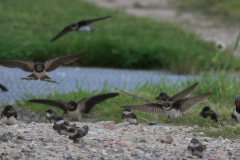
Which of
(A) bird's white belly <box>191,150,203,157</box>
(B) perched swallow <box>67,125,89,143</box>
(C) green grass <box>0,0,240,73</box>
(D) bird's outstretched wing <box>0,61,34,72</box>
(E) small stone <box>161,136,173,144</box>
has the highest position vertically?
(C) green grass <box>0,0,240,73</box>

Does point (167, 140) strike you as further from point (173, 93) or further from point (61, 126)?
point (173, 93)

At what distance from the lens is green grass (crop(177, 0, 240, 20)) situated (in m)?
18.2

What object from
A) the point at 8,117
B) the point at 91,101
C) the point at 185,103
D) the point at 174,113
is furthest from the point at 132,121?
the point at 8,117

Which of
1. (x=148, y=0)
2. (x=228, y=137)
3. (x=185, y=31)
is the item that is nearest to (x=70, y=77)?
(x=228, y=137)

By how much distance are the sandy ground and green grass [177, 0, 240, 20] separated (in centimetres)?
66

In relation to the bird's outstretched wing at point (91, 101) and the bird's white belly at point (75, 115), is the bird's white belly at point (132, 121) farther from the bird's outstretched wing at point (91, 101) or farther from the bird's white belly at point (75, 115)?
the bird's white belly at point (75, 115)

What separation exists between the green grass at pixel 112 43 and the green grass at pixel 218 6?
14.6 feet

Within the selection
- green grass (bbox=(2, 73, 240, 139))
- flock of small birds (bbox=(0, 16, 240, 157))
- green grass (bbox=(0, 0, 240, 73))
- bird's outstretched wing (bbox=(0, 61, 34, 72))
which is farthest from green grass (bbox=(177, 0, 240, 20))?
bird's outstretched wing (bbox=(0, 61, 34, 72))

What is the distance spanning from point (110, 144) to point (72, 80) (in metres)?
4.47

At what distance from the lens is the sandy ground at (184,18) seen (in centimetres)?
1490

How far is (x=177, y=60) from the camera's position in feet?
33.8

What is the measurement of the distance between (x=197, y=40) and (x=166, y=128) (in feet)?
27.5

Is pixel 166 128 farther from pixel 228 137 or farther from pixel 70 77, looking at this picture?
pixel 70 77

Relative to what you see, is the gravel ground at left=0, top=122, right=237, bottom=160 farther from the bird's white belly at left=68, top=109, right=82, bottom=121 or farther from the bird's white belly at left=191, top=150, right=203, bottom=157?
the bird's white belly at left=68, top=109, right=82, bottom=121
